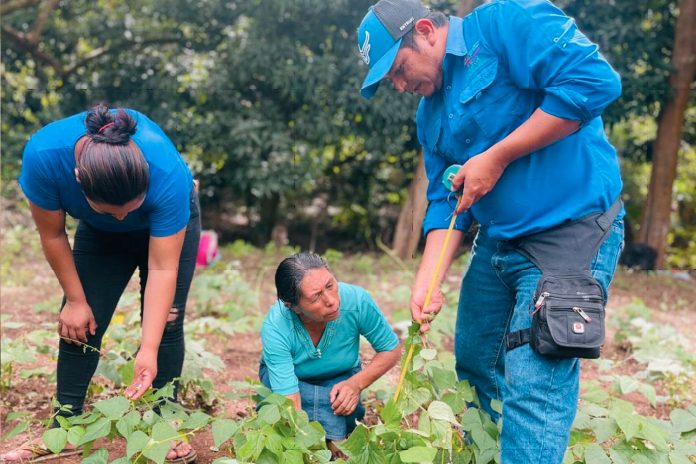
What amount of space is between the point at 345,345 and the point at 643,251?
16.8ft

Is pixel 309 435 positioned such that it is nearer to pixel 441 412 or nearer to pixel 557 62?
pixel 441 412

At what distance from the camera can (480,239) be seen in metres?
2.16

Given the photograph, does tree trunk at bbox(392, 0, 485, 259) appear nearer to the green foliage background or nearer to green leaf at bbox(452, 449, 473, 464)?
the green foliage background

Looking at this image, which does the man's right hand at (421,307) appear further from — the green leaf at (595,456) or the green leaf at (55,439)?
the green leaf at (55,439)

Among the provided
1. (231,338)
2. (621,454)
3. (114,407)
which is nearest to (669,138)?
(231,338)

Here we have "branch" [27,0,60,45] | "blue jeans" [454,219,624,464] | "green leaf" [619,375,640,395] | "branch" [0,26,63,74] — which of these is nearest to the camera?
"blue jeans" [454,219,624,464]

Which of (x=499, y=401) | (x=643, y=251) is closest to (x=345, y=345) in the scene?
(x=499, y=401)

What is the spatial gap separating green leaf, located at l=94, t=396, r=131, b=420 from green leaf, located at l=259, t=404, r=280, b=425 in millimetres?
412

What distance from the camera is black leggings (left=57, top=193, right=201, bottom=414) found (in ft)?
7.63

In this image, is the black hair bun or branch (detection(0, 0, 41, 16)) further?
branch (detection(0, 0, 41, 16))

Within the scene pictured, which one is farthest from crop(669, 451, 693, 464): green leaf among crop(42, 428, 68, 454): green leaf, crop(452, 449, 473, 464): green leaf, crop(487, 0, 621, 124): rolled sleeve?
crop(42, 428, 68, 454): green leaf

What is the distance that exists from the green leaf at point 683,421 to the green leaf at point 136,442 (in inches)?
63.7

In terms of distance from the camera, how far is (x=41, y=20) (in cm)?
655

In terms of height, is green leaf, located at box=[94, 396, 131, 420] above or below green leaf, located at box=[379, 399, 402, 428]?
below
